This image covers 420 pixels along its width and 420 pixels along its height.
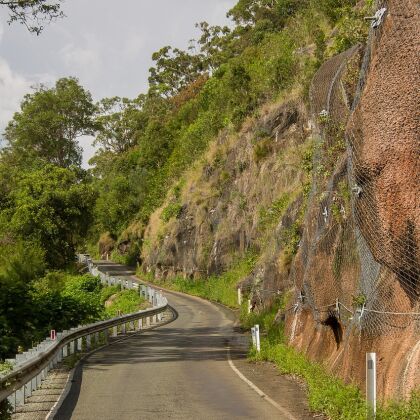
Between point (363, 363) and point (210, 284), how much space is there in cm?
3756

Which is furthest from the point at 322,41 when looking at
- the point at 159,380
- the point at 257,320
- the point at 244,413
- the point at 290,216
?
the point at 244,413

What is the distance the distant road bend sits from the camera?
34.9 feet

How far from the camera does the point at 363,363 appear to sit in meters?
11.0

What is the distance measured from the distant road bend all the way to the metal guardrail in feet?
2.45

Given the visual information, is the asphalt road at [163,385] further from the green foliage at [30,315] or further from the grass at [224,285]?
the grass at [224,285]

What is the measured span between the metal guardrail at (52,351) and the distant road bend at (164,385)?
2.45ft

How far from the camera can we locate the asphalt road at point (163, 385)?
1068 centimetres

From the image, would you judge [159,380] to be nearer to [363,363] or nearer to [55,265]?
[363,363]

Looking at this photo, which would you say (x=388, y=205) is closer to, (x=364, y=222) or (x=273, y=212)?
(x=364, y=222)

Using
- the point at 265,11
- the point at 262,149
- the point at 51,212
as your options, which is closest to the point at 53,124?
the point at 51,212

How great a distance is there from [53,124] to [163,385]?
59.5 m

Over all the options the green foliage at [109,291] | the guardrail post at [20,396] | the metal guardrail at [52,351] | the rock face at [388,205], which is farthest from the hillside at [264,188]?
the guardrail post at [20,396]

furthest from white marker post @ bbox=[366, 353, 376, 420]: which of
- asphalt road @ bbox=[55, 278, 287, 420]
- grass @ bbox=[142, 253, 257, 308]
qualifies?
grass @ bbox=[142, 253, 257, 308]

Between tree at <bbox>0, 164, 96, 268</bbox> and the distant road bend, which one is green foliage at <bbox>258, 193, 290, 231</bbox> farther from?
tree at <bbox>0, 164, 96, 268</bbox>
